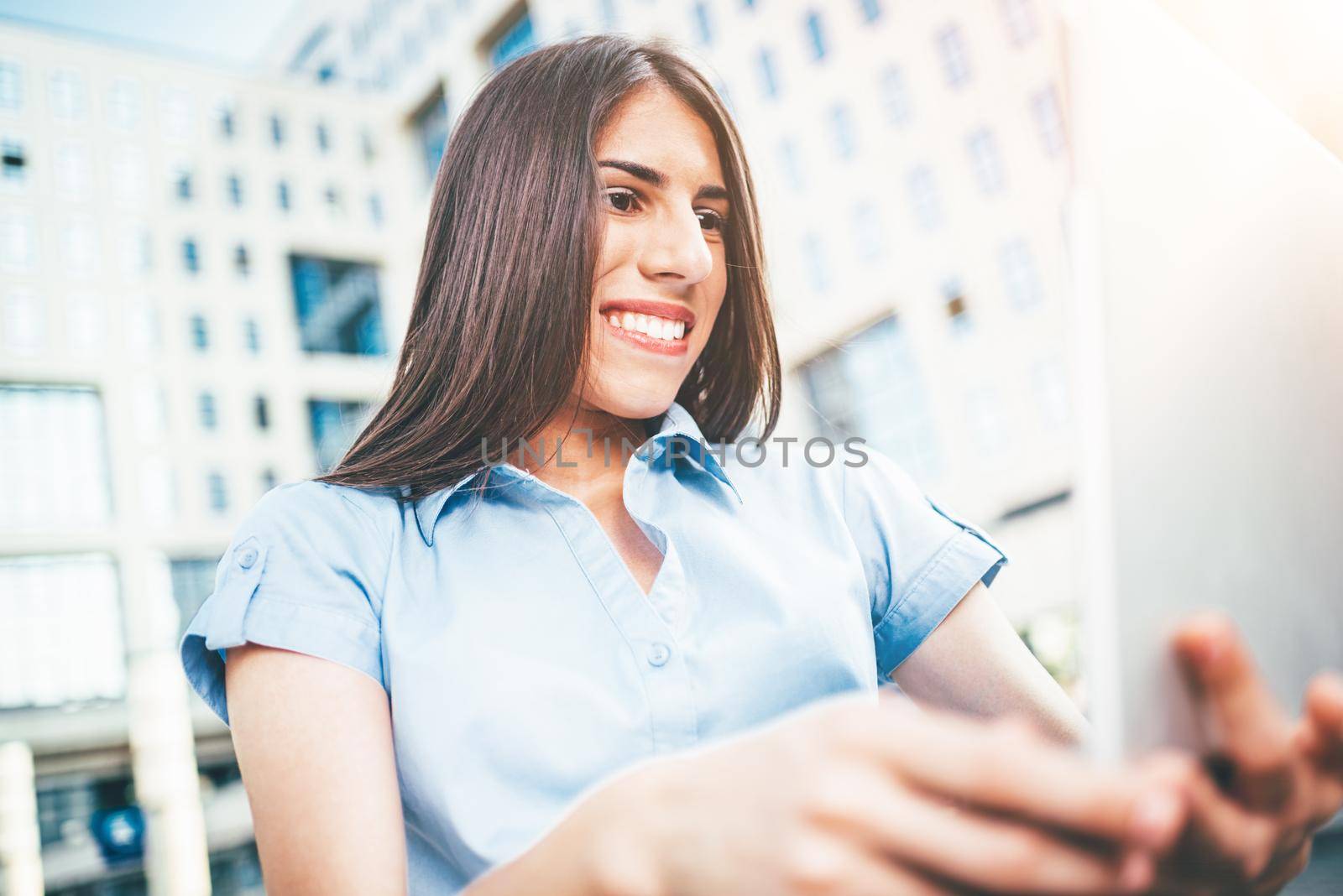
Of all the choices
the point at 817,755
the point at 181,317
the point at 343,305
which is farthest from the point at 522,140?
the point at 343,305

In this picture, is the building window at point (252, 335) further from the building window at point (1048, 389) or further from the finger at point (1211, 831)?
the finger at point (1211, 831)

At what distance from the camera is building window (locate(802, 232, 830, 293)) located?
500 inches

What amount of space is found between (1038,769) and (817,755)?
0.19 ft

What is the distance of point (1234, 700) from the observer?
30cm

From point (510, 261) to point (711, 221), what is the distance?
231mm

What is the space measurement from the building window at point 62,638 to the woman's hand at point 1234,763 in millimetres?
16879

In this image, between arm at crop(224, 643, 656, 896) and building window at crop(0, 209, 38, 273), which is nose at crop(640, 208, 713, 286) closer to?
arm at crop(224, 643, 656, 896)

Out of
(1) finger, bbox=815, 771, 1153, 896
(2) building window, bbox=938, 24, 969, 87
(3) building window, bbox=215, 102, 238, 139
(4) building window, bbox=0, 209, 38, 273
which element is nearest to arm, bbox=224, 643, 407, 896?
(1) finger, bbox=815, 771, 1153, 896

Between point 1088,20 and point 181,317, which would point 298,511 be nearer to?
point 1088,20

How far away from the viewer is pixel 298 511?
2.35 ft

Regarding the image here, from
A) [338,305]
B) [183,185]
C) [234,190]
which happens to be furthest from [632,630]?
[338,305]

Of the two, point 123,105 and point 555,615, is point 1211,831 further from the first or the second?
point 123,105

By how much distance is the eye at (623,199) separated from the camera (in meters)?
0.84

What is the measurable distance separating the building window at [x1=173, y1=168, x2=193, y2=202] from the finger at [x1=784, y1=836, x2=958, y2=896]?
A: 19044 mm
